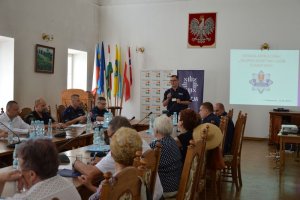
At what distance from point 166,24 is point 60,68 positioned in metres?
3.02

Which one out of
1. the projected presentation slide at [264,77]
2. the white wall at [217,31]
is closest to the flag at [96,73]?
the white wall at [217,31]

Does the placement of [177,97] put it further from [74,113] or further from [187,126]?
[187,126]

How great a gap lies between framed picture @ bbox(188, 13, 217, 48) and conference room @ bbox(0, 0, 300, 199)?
3cm

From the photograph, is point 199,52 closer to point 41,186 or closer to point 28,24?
point 28,24

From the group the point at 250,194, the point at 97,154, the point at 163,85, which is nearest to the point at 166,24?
the point at 163,85

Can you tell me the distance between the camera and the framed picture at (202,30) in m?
9.73

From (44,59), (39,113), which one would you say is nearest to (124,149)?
(39,113)

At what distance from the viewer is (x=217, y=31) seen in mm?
9719

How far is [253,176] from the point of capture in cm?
582

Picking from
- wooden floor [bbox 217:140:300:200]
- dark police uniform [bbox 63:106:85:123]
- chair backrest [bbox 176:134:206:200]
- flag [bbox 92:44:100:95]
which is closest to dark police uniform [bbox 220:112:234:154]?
wooden floor [bbox 217:140:300:200]

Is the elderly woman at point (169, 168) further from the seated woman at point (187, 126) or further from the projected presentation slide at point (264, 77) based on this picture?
the projected presentation slide at point (264, 77)

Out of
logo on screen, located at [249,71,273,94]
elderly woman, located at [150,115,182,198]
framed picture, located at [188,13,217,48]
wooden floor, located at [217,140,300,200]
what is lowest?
wooden floor, located at [217,140,300,200]

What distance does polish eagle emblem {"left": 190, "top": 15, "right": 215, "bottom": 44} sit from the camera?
9742 mm

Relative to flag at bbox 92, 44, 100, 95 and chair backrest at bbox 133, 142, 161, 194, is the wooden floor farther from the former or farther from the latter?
flag at bbox 92, 44, 100, 95
